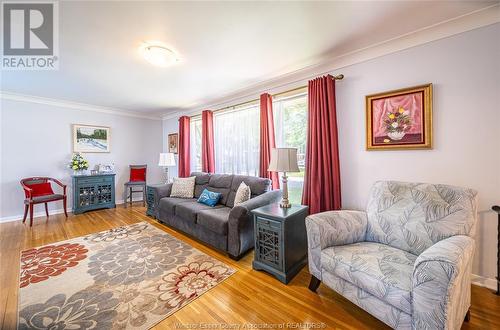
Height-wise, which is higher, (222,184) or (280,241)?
(222,184)

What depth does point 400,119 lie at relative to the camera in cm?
214

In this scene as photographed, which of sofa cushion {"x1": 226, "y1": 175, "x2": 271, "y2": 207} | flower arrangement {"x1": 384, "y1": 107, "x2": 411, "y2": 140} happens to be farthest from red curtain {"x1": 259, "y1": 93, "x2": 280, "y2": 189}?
flower arrangement {"x1": 384, "y1": 107, "x2": 411, "y2": 140}

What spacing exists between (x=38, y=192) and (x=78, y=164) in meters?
0.79

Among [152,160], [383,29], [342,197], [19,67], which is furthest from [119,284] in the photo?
[152,160]

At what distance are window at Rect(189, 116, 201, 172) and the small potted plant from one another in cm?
221

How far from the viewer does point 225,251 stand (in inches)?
99.9

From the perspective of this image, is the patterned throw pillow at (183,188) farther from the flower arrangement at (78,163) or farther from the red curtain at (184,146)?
the flower arrangement at (78,163)

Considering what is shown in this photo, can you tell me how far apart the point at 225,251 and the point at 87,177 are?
12.0ft

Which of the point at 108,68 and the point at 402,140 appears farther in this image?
the point at 108,68

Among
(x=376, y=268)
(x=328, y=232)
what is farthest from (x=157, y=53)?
(x=376, y=268)

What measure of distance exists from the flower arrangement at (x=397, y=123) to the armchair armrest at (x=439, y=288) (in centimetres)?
126

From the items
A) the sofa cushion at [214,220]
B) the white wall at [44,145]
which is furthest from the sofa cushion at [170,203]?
the white wall at [44,145]

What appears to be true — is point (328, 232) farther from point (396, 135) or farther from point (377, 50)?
point (377, 50)

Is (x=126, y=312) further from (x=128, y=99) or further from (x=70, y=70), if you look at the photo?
(x=128, y=99)
